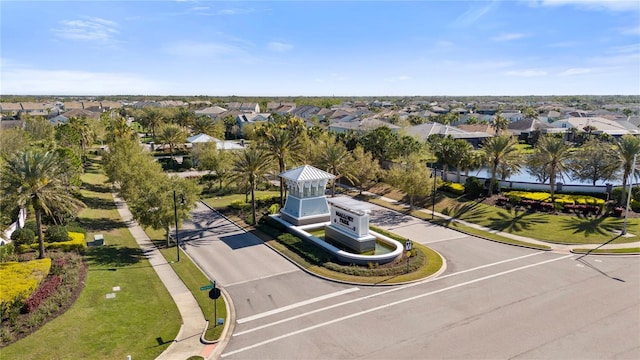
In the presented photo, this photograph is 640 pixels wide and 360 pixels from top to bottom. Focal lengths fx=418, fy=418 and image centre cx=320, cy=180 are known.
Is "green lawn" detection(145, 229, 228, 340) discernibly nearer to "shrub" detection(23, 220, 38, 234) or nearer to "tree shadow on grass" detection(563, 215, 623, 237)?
"shrub" detection(23, 220, 38, 234)

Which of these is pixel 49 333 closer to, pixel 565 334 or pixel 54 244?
pixel 54 244

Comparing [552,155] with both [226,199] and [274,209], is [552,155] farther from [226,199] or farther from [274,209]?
[226,199]

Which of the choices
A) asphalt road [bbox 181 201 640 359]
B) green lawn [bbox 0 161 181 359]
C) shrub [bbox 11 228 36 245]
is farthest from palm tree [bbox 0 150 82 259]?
asphalt road [bbox 181 201 640 359]

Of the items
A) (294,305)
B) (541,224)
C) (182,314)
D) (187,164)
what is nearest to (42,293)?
(182,314)

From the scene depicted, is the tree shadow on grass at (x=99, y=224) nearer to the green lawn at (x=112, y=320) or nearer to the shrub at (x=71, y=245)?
the shrub at (x=71, y=245)

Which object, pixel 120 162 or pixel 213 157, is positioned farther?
pixel 213 157

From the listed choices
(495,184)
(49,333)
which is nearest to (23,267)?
(49,333)
